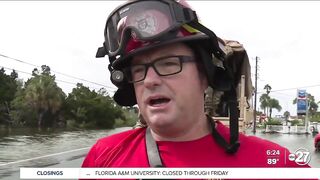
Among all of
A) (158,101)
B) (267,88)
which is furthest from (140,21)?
(267,88)

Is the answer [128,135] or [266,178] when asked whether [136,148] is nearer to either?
[128,135]

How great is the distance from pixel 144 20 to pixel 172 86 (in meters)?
0.28

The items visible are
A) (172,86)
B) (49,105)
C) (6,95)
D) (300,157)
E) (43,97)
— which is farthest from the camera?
(6,95)

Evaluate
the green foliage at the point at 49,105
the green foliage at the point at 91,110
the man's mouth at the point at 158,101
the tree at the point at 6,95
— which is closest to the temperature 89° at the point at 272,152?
the man's mouth at the point at 158,101

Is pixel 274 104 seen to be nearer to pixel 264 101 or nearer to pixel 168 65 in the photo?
pixel 264 101

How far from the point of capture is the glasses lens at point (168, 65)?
1410 millimetres

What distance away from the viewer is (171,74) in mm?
1407

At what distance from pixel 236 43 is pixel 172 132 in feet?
11.0

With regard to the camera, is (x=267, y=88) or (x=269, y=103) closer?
(x=267, y=88)

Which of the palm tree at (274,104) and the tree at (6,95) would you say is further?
the palm tree at (274,104)

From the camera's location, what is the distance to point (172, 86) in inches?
55.3

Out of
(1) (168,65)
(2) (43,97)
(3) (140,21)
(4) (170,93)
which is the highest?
(3) (140,21)

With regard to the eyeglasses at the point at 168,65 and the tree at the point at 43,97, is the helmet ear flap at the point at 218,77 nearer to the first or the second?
the eyeglasses at the point at 168,65

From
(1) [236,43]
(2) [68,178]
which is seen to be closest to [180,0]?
(2) [68,178]
